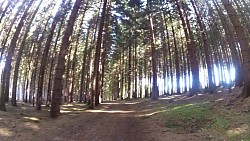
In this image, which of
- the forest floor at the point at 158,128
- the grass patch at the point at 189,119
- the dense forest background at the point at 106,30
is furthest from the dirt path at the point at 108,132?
the dense forest background at the point at 106,30

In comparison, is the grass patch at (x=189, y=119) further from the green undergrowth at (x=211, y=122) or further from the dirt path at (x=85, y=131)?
the dirt path at (x=85, y=131)

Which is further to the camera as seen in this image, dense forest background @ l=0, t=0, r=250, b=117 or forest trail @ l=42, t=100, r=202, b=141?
dense forest background @ l=0, t=0, r=250, b=117

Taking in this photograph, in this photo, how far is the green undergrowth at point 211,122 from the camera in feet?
31.0

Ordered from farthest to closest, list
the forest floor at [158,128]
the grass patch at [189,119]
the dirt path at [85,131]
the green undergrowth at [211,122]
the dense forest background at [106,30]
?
the dense forest background at [106,30], the grass patch at [189,119], the dirt path at [85,131], the forest floor at [158,128], the green undergrowth at [211,122]

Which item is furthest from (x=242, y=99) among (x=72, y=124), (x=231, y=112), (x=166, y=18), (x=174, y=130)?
(x=166, y=18)

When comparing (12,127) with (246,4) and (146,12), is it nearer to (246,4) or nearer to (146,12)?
(146,12)

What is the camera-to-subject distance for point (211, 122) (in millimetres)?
11242

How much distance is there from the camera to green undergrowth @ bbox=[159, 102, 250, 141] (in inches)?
372

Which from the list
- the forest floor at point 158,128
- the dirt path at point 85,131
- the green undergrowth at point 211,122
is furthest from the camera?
the dirt path at point 85,131

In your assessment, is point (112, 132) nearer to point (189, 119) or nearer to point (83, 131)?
point (83, 131)

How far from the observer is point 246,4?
28.3 meters

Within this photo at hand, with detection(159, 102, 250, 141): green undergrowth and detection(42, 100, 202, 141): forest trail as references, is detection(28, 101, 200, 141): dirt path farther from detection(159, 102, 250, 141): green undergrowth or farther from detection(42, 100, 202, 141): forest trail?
detection(159, 102, 250, 141): green undergrowth

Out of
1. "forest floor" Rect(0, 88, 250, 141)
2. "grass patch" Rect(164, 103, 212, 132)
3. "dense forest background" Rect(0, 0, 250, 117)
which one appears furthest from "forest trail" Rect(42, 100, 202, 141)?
"dense forest background" Rect(0, 0, 250, 117)

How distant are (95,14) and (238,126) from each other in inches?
1027
